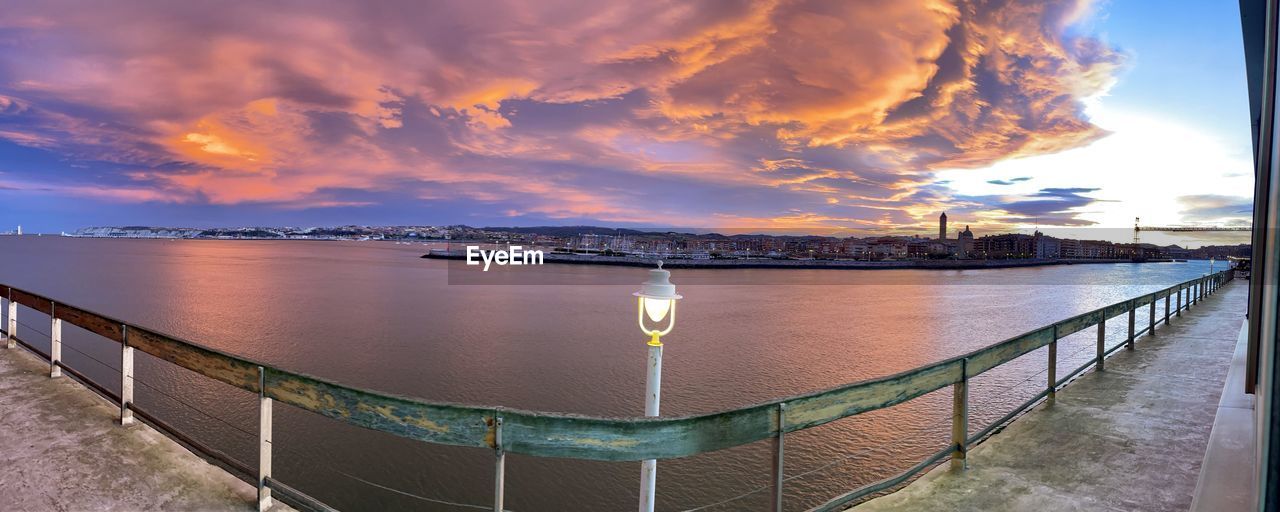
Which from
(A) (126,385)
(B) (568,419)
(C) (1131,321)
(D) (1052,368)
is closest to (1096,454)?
(D) (1052,368)

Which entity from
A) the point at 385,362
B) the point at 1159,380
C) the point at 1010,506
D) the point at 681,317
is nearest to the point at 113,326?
the point at 1010,506

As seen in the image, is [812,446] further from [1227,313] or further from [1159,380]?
[1227,313]

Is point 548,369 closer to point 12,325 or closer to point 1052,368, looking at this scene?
point 12,325

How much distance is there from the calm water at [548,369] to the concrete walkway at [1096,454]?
1.00m

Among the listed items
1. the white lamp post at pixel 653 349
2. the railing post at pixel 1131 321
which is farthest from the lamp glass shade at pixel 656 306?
the railing post at pixel 1131 321

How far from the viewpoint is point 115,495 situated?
12.0 feet

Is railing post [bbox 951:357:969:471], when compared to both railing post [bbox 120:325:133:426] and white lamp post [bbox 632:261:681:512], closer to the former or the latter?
white lamp post [bbox 632:261:681:512]

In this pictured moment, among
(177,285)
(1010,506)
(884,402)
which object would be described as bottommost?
(177,285)

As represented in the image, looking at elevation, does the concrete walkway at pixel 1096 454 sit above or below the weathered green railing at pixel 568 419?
below

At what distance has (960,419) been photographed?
409 centimetres

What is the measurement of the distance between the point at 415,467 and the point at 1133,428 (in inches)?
359

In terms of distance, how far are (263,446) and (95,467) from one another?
176 centimetres

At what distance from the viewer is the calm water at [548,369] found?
852 cm

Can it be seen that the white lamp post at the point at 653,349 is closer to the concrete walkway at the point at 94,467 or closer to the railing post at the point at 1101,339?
the concrete walkway at the point at 94,467
